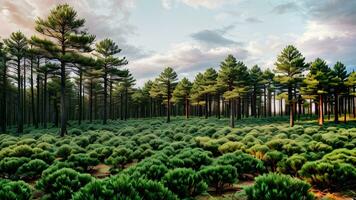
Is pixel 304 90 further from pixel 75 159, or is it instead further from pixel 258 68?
pixel 75 159

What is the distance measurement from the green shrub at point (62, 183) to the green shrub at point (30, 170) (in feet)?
11.2

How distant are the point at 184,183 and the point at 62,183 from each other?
3.61 metres

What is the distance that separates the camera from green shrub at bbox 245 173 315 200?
6625 millimetres

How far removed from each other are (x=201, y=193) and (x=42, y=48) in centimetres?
2530

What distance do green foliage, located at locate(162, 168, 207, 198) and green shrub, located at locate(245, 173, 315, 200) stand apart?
4.97 feet

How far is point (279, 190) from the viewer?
6836 mm

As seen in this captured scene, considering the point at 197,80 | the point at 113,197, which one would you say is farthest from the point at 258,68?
the point at 113,197

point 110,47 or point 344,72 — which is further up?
point 110,47

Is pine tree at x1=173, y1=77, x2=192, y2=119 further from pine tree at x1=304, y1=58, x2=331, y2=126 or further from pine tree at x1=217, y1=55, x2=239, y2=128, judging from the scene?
pine tree at x1=304, y1=58, x2=331, y2=126

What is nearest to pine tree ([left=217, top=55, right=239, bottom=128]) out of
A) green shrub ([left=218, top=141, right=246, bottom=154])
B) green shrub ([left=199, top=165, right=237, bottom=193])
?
green shrub ([left=218, top=141, right=246, bottom=154])

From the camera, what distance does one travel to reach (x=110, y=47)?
A: 4397 centimetres

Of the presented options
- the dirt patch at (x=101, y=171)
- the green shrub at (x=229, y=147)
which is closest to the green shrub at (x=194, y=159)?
the dirt patch at (x=101, y=171)

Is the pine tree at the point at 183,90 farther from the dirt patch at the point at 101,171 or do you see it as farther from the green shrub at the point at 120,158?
the dirt patch at the point at 101,171

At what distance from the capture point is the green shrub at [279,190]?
6625 millimetres
